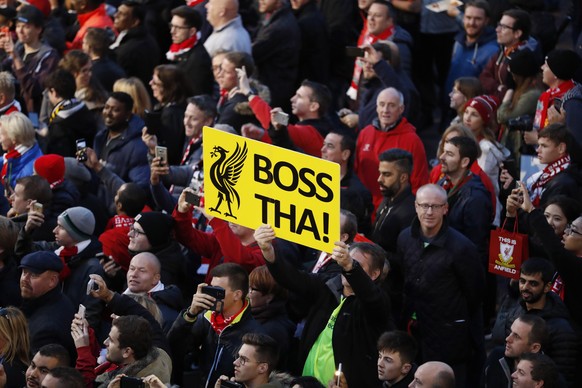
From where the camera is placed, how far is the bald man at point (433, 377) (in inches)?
299

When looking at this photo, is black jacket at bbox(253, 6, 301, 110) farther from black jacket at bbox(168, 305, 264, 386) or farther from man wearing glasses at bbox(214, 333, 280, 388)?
man wearing glasses at bbox(214, 333, 280, 388)

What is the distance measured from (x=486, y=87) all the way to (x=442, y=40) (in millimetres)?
1976

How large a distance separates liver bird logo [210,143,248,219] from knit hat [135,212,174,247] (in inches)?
47.9

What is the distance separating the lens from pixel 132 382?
7273 mm

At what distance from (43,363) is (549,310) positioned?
307 cm

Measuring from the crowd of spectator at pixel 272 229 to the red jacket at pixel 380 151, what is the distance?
0.8 inches

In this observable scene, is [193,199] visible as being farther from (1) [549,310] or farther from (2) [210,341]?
(1) [549,310]

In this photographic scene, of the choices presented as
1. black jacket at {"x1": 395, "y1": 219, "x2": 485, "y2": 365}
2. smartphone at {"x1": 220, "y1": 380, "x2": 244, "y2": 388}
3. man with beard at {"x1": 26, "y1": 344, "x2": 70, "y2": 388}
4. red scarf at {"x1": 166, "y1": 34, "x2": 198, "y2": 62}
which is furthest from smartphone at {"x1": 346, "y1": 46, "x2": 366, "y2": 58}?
smartphone at {"x1": 220, "y1": 380, "x2": 244, "y2": 388}

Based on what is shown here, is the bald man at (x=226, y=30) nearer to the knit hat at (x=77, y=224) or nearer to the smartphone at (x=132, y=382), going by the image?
the knit hat at (x=77, y=224)

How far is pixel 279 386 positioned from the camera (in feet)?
25.4

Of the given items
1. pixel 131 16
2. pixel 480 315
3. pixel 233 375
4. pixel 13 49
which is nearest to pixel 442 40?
pixel 131 16

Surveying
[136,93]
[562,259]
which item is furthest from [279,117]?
[562,259]

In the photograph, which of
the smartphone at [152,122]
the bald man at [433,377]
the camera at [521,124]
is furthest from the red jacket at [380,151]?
the bald man at [433,377]

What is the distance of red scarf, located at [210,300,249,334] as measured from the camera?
27.9ft
